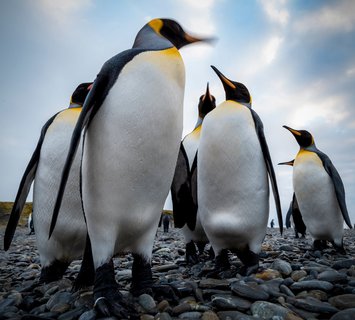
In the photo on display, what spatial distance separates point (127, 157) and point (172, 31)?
153 centimetres

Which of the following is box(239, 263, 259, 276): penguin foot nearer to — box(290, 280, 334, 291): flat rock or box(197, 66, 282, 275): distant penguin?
box(197, 66, 282, 275): distant penguin

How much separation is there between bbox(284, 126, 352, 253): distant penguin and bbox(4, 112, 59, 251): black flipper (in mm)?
4385

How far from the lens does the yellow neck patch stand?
284 cm

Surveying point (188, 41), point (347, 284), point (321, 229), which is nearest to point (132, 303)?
point (347, 284)

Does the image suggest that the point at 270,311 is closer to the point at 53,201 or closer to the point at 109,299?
the point at 109,299

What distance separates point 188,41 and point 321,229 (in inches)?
160

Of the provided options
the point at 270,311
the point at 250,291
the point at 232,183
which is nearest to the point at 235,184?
the point at 232,183

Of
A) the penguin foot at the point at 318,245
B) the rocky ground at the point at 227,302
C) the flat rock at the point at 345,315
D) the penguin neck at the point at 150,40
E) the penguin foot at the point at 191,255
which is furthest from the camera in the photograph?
the penguin foot at the point at 318,245

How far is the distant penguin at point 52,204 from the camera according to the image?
111 inches

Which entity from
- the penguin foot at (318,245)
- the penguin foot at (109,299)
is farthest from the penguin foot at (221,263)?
the penguin foot at (318,245)

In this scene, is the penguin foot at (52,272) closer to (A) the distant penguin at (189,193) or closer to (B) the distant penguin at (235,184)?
(A) the distant penguin at (189,193)

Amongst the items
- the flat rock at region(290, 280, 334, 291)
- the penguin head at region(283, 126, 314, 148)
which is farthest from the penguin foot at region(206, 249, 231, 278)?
the penguin head at region(283, 126, 314, 148)

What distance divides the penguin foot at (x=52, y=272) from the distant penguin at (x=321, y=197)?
14.0 ft

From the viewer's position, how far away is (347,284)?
7.25 ft
